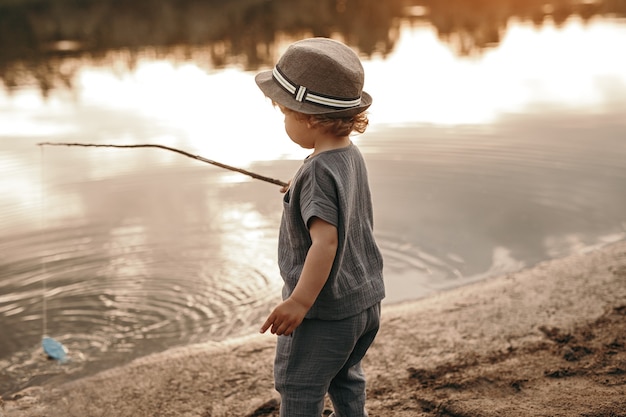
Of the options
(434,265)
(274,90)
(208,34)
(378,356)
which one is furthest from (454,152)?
(208,34)

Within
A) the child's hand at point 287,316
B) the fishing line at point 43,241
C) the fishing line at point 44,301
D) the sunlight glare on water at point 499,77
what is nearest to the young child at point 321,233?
the child's hand at point 287,316

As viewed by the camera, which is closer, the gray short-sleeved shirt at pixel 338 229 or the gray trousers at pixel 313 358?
the gray short-sleeved shirt at pixel 338 229

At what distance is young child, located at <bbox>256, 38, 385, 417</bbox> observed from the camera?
2.18 metres

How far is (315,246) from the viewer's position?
85.6 inches

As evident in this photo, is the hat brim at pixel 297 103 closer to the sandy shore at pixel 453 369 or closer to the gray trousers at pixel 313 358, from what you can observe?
the gray trousers at pixel 313 358

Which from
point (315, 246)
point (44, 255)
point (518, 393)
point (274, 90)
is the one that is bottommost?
point (44, 255)

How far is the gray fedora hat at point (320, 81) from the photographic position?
222 cm

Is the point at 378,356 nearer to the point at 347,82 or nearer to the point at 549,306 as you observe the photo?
the point at 549,306

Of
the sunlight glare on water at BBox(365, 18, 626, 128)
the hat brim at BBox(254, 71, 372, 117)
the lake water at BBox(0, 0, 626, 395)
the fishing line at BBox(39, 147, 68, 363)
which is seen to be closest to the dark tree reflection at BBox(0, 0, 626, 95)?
the lake water at BBox(0, 0, 626, 395)

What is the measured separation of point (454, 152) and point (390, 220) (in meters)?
1.95

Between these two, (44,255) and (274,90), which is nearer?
(274,90)

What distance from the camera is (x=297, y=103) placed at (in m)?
2.24

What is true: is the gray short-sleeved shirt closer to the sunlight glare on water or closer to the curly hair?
the curly hair

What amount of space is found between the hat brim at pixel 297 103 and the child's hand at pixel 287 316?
485mm
